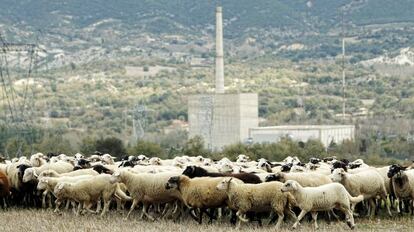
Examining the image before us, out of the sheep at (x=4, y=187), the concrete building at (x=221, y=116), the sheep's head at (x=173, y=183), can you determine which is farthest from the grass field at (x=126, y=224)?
the concrete building at (x=221, y=116)

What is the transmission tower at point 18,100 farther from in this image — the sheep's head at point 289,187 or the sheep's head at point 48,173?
the sheep's head at point 289,187

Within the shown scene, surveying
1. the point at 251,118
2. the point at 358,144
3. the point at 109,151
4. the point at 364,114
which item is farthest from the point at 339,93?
the point at 109,151

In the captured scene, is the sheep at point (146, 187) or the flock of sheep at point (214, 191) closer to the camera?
the flock of sheep at point (214, 191)

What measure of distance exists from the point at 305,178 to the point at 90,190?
5.43m

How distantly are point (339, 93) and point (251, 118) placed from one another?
56.9 m

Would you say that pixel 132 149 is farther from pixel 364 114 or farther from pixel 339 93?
pixel 339 93

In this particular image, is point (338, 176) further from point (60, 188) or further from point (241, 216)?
point (60, 188)

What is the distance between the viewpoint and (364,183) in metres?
23.6

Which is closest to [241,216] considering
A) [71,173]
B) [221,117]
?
[71,173]

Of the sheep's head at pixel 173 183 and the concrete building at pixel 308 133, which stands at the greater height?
the sheep's head at pixel 173 183

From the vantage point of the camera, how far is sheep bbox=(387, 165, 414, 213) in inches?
935

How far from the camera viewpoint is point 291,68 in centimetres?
19738

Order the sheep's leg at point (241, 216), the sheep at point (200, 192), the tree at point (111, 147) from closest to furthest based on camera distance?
the sheep's leg at point (241, 216) < the sheep at point (200, 192) < the tree at point (111, 147)

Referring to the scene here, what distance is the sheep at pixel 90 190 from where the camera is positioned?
23172 millimetres
